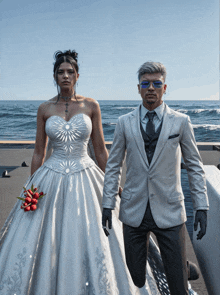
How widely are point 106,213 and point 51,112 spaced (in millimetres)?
1247

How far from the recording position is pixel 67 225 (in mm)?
2414

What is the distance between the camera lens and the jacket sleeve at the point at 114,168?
1965 mm

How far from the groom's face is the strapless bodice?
3.22 feet

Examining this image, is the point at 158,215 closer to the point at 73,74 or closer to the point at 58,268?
the point at 58,268

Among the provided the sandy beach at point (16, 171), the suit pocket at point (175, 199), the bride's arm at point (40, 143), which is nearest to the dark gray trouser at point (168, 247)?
the suit pocket at point (175, 199)

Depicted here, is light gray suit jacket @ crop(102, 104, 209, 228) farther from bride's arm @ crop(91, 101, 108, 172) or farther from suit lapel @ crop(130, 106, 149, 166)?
bride's arm @ crop(91, 101, 108, 172)

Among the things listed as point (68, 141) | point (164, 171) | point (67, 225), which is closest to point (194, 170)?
point (164, 171)

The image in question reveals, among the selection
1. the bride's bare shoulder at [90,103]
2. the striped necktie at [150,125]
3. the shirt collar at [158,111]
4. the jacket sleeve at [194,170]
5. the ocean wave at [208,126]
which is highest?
the bride's bare shoulder at [90,103]

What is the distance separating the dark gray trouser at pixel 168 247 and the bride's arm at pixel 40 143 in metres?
1.26

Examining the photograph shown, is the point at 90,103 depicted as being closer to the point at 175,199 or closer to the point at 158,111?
the point at 158,111

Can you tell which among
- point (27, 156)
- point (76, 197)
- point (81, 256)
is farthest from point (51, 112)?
point (27, 156)

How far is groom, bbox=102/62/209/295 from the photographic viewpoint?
184 cm

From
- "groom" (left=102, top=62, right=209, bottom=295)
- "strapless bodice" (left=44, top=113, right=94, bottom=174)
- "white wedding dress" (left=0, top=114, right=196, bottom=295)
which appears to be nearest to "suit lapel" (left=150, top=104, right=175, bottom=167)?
"groom" (left=102, top=62, right=209, bottom=295)

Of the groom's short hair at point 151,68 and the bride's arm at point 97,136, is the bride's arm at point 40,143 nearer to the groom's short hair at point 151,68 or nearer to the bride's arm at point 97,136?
the bride's arm at point 97,136
